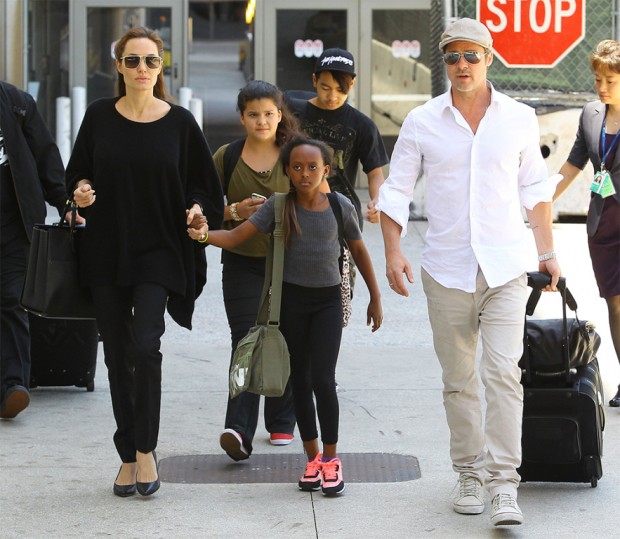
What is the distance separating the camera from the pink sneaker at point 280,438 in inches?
242

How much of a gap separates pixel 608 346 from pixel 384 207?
3.54 m

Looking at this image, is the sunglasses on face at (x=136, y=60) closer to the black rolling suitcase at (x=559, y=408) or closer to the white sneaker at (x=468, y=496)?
the black rolling suitcase at (x=559, y=408)

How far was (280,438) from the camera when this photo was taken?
6.16 metres

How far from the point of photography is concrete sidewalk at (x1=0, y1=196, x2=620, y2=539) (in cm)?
489

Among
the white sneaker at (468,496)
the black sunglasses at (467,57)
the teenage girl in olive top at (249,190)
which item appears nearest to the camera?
the black sunglasses at (467,57)

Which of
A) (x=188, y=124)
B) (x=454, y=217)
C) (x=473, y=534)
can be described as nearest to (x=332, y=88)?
(x=188, y=124)

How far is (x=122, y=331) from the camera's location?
5.33 m

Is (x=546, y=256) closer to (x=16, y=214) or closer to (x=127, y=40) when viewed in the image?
(x=127, y=40)

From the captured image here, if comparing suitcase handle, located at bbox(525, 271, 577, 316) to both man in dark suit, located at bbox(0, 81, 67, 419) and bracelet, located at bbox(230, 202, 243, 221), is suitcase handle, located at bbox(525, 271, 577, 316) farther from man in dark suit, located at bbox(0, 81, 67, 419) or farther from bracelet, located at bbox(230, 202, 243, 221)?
man in dark suit, located at bbox(0, 81, 67, 419)

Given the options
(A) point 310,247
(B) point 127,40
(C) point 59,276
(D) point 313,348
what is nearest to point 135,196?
(C) point 59,276

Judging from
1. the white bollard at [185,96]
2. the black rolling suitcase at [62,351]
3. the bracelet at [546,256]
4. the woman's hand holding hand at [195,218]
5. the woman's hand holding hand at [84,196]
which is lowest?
the black rolling suitcase at [62,351]

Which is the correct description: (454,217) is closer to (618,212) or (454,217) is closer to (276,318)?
(276,318)

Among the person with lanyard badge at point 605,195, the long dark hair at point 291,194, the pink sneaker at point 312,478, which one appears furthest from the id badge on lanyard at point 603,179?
the pink sneaker at point 312,478

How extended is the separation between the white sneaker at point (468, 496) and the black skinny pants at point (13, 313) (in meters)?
2.46
